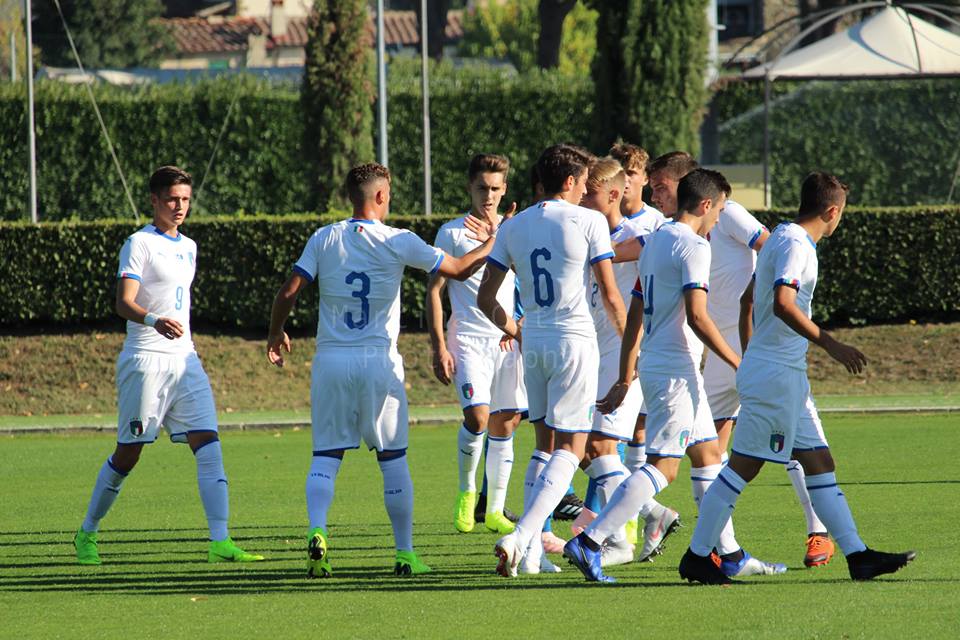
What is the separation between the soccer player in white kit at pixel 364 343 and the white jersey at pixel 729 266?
1737 millimetres

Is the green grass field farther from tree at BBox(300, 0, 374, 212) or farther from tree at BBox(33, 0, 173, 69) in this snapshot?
tree at BBox(33, 0, 173, 69)

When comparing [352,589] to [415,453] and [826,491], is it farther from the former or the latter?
[415,453]

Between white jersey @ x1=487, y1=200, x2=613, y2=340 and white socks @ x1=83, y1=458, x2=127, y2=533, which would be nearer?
white jersey @ x1=487, y1=200, x2=613, y2=340

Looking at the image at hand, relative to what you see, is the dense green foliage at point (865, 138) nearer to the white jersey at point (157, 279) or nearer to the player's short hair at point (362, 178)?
the white jersey at point (157, 279)

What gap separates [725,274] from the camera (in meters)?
9.52

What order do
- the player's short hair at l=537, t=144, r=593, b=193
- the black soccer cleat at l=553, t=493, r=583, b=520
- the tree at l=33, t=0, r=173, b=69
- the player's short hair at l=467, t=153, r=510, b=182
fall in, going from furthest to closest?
the tree at l=33, t=0, r=173, b=69 < the black soccer cleat at l=553, t=493, r=583, b=520 < the player's short hair at l=467, t=153, r=510, b=182 < the player's short hair at l=537, t=144, r=593, b=193

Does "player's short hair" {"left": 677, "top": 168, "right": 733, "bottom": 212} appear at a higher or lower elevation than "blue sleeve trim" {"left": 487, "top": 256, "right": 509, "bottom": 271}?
higher

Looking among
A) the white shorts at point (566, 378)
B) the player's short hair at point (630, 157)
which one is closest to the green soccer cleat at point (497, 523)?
the white shorts at point (566, 378)

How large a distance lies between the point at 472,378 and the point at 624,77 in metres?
16.2

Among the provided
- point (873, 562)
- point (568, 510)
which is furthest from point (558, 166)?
point (568, 510)

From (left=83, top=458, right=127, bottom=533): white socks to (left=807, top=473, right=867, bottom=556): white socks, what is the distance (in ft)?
14.0

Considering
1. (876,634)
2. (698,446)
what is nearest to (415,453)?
(698,446)

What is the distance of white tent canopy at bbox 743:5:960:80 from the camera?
27391 millimetres

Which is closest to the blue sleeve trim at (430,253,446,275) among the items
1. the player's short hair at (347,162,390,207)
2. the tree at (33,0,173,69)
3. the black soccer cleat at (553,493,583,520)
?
the player's short hair at (347,162,390,207)
